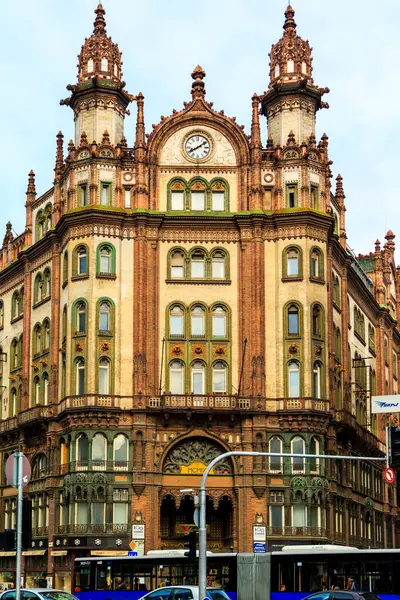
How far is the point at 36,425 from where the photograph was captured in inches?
3474

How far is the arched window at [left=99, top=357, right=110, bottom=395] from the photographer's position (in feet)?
268

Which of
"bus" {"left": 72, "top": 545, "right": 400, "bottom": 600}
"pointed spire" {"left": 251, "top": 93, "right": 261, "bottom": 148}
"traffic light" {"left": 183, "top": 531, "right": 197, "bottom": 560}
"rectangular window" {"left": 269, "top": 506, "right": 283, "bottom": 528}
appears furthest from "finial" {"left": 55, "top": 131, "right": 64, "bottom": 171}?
"traffic light" {"left": 183, "top": 531, "right": 197, "bottom": 560}

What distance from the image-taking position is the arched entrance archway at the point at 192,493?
266ft

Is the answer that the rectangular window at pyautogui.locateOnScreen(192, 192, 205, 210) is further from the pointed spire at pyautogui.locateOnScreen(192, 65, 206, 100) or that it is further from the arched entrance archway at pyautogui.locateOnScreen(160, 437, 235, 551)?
the arched entrance archway at pyautogui.locateOnScreen(160, 437, 235, 551)

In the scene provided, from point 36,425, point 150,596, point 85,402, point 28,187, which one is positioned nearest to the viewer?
point 150,596

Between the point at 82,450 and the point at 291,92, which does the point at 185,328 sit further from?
the point at 291,92

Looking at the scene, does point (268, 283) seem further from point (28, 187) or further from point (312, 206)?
point (28, 187)

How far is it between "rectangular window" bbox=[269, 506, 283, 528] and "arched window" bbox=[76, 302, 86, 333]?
1717cm

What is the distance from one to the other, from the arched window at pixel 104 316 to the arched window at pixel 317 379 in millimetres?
14136

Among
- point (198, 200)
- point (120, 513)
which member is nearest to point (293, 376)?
point (198, 200)

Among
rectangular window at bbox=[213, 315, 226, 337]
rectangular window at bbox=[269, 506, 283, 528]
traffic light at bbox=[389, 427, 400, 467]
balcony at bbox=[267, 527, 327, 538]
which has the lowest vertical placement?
balcony at bbox=[267, 527, 327, 538]

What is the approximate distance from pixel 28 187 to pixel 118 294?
1787 centimetres

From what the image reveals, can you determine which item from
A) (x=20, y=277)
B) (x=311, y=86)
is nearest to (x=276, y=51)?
(x=311, y=86)

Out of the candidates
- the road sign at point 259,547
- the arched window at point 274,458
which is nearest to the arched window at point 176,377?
the arched window at point 274,458
